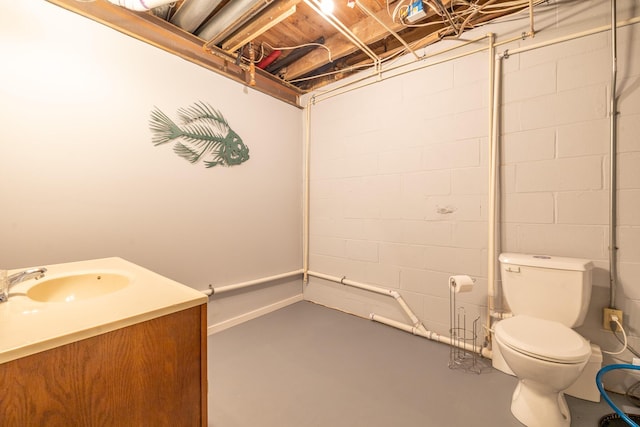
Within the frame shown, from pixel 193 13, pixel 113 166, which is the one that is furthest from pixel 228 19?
pixel 113 166

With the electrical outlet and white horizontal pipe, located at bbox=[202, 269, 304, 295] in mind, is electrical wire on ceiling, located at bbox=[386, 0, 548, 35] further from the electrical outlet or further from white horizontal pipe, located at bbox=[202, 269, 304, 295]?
white horizontal pipe, located at bbox=[202, 269, 304, 295]

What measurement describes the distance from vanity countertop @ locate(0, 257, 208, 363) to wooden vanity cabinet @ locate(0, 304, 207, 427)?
24 mm

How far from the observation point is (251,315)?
2.44m

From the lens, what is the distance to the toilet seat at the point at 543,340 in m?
1.14

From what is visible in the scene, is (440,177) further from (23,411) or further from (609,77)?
(23,411)

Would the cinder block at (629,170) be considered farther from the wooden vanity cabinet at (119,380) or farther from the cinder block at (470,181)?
the wooden vanity cabinet at (119,380)

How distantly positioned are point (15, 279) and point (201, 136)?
1469 mm

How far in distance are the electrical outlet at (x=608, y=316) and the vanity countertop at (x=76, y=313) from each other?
2120mm

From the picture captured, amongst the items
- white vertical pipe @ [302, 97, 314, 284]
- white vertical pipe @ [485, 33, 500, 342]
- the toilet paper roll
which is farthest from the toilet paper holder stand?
white vertical pipe @ [302, 97, 314, 284]

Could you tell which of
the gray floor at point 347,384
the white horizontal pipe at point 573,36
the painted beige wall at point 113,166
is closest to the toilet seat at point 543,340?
the gray floor at point 347,384

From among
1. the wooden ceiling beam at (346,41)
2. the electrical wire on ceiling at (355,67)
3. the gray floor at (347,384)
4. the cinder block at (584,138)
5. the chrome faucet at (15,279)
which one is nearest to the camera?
the chrome faucet at (15,279)

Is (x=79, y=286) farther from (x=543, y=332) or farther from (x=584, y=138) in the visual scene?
(x=584, y=138)

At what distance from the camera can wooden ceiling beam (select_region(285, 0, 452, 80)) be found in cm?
196

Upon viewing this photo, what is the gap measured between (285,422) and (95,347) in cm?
102
